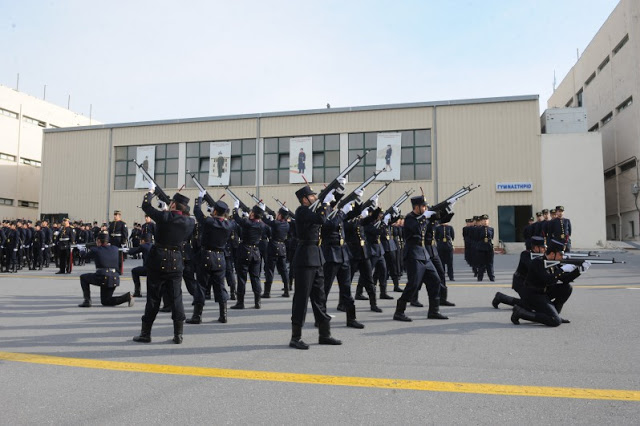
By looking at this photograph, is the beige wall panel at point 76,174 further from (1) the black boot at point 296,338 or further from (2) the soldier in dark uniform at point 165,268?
(1) the black boot at point 296,338

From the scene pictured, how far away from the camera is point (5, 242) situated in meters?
17.4

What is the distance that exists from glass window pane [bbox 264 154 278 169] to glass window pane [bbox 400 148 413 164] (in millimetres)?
8044

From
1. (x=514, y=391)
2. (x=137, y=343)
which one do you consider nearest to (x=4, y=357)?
(x=137, y=343)

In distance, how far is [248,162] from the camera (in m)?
31.3

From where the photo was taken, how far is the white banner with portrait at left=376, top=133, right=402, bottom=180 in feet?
94.6

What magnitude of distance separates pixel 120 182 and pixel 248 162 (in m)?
9.41

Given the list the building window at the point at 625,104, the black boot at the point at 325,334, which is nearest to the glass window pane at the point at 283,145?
the building window at the point at 625,104

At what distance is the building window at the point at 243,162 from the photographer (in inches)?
1231

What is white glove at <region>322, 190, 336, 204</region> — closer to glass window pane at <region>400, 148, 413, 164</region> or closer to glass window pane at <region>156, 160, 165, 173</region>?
glass window pane at <region>400, 148, 413, 164</region>

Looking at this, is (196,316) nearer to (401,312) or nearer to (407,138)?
(401,312)

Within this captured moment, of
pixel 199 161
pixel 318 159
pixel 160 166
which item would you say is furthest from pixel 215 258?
pixel 160 166

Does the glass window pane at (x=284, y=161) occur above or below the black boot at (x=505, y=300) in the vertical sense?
above

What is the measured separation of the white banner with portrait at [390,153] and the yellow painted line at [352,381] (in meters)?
24.8

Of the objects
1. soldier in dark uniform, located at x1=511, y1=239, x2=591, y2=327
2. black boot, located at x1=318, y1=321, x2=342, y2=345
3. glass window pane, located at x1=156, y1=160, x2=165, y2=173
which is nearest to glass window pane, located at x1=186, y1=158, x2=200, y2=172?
glass window pane, located at x1=156, y1=160, x2=165, y2=173
